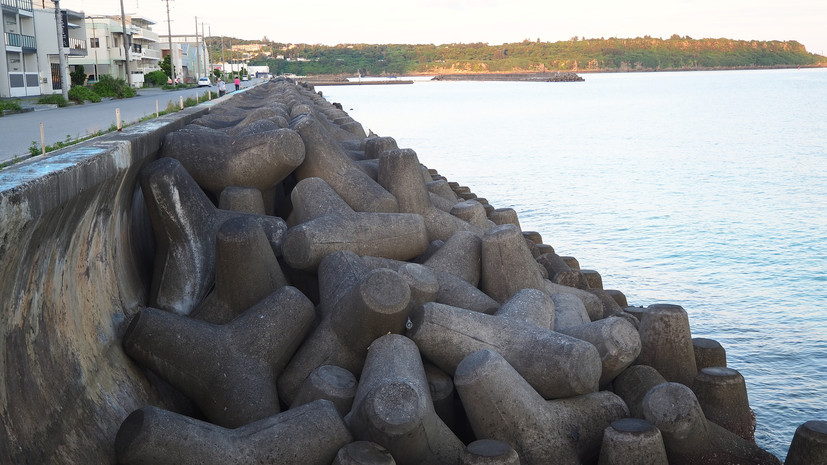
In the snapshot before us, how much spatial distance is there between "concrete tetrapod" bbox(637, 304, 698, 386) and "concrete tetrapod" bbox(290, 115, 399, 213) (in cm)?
212

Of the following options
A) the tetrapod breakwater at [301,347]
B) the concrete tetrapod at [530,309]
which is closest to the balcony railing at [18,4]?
the tetrapod breakwater at [301,347]

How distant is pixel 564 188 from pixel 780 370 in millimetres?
12621

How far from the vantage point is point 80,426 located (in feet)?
9.96

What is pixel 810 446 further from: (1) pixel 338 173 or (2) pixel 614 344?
(1) pixel 338 173

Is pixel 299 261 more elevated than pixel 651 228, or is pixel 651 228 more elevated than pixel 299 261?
pixel 299 261

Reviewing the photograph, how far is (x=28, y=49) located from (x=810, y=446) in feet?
146

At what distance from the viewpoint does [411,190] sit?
622 cm

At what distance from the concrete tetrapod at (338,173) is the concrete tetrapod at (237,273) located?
66.8 inches

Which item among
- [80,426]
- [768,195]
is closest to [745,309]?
[80,426]

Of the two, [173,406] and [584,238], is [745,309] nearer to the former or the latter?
[584,238]

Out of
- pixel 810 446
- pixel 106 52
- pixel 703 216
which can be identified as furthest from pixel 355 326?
pixel 106 52

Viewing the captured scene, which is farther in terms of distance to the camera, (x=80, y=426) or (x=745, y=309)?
(x=745, y=309)

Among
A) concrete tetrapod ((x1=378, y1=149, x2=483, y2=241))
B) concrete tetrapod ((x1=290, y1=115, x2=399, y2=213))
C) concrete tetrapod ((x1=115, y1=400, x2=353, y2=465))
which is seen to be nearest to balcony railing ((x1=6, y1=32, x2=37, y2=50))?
concrete tetrapod ((x1=290, y1=115, x2=399, y2=213))

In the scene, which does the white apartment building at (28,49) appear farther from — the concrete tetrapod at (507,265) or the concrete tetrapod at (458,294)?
the concrete tetrapod at (458,294)
